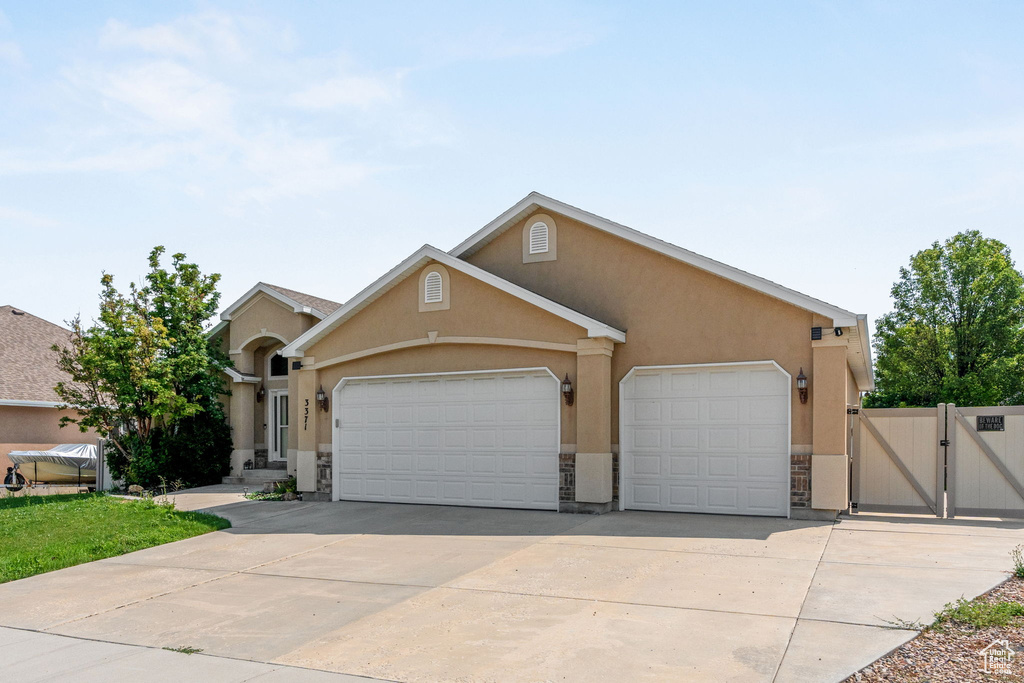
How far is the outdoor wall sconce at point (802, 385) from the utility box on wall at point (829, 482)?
0.91 metres

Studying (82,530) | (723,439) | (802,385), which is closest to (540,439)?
(723,439)

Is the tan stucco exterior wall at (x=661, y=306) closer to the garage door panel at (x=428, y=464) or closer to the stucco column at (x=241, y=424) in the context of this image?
the garage door panel at (x=428, y=464)

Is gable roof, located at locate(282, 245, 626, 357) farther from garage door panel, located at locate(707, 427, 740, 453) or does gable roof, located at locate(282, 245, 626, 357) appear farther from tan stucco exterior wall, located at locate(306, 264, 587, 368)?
garage door panel, located at locate(707, 427, 740, 453)

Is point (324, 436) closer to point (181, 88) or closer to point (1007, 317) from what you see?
point (181, 88)

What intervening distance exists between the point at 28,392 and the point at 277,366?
1077cm

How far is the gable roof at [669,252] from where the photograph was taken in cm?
1216

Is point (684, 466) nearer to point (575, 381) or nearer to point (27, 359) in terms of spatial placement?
point (575, 381)

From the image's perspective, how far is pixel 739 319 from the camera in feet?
42.3

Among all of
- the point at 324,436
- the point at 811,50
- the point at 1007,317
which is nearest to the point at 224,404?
the point at 324,436

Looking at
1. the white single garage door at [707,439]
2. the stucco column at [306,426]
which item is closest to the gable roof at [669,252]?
the white single garage door at [707,439]

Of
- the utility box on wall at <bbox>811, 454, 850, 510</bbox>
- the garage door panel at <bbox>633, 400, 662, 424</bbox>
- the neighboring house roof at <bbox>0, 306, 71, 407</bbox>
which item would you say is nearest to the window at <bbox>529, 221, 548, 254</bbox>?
the garage door panel at <bbox>633, 400, 662, 424</bbox>

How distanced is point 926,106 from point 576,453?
7747 millimetres

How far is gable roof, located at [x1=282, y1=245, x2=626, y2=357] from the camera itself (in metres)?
13.3

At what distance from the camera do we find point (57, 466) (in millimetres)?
22172
